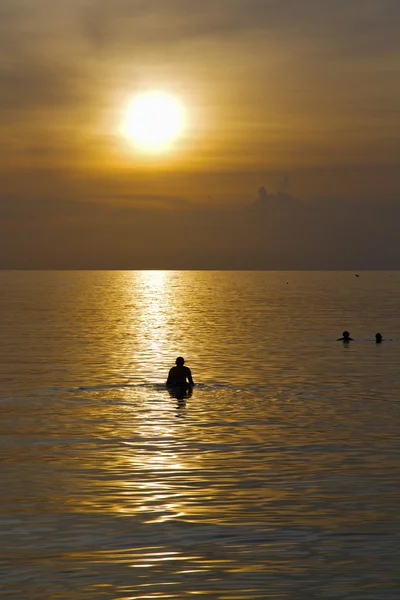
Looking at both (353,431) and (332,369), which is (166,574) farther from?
(332,369)

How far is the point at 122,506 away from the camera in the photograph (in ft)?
64.1

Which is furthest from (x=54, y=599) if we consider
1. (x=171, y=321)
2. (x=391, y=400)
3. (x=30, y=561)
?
(x=171, y=321)

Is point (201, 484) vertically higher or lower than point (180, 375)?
lower

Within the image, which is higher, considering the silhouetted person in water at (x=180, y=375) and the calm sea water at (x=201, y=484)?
the silhouetted person in water at (x=180, y=375)

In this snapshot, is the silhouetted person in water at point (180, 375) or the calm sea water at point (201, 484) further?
the silhouetted person in water at point (180, 375)

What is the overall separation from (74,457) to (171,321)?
3107 inches

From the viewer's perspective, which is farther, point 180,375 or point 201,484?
point 180,375

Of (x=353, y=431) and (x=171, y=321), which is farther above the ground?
(x=171, y=321)

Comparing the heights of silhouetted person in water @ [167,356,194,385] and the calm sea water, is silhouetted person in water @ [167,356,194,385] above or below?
above

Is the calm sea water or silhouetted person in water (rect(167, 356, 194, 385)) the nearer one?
the calm sea water

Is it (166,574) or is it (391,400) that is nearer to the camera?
(166,574)

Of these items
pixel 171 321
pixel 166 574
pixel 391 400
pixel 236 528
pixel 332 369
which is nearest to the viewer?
pixel 166 574

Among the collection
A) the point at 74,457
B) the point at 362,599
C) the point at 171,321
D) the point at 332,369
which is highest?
the point at 171,321

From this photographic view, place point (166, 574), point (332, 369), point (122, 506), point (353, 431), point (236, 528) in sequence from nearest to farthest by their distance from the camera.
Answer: point (166, 574)
point (236, 528)
point (122, 506)
point (353, 431)
point (332, 369)
